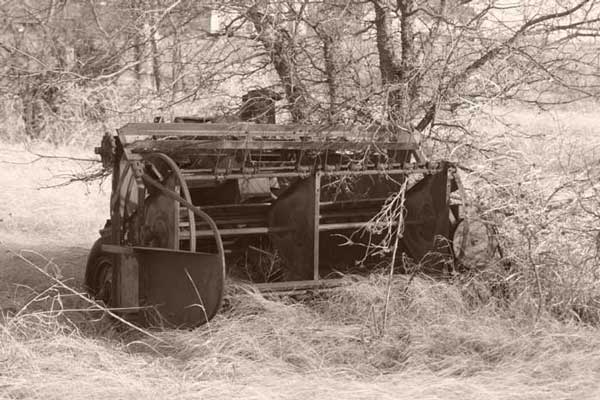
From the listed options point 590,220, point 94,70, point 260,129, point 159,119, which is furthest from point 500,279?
point 94,70

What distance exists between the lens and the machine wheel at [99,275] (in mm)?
8102

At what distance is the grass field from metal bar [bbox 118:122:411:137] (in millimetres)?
1040

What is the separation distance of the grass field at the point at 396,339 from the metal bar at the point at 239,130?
1040 mm

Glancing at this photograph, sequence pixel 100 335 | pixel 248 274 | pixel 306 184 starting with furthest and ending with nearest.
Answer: pixel 248 274 → pixel 306 184 → pixel 100 335

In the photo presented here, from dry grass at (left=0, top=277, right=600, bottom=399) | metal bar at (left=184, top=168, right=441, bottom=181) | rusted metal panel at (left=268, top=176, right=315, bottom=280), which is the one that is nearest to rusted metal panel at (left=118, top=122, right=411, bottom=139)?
metal bar at (left=184, top=168, right=441, bottom=181)

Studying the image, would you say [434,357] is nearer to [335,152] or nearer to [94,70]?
[335,152]

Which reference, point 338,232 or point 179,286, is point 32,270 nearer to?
point 338,232

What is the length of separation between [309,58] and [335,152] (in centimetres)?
149

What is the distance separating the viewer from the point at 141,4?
9.66 m

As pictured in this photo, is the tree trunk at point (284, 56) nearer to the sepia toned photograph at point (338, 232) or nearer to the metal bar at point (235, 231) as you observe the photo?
the sepia toned photograph at point (338, 232)

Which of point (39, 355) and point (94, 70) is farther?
point (94, 70)

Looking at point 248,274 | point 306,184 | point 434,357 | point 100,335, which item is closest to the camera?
point 434,357

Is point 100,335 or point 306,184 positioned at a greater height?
point 306,184

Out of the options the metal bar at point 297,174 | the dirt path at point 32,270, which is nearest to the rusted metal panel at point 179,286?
the metal bar at point 297,174
